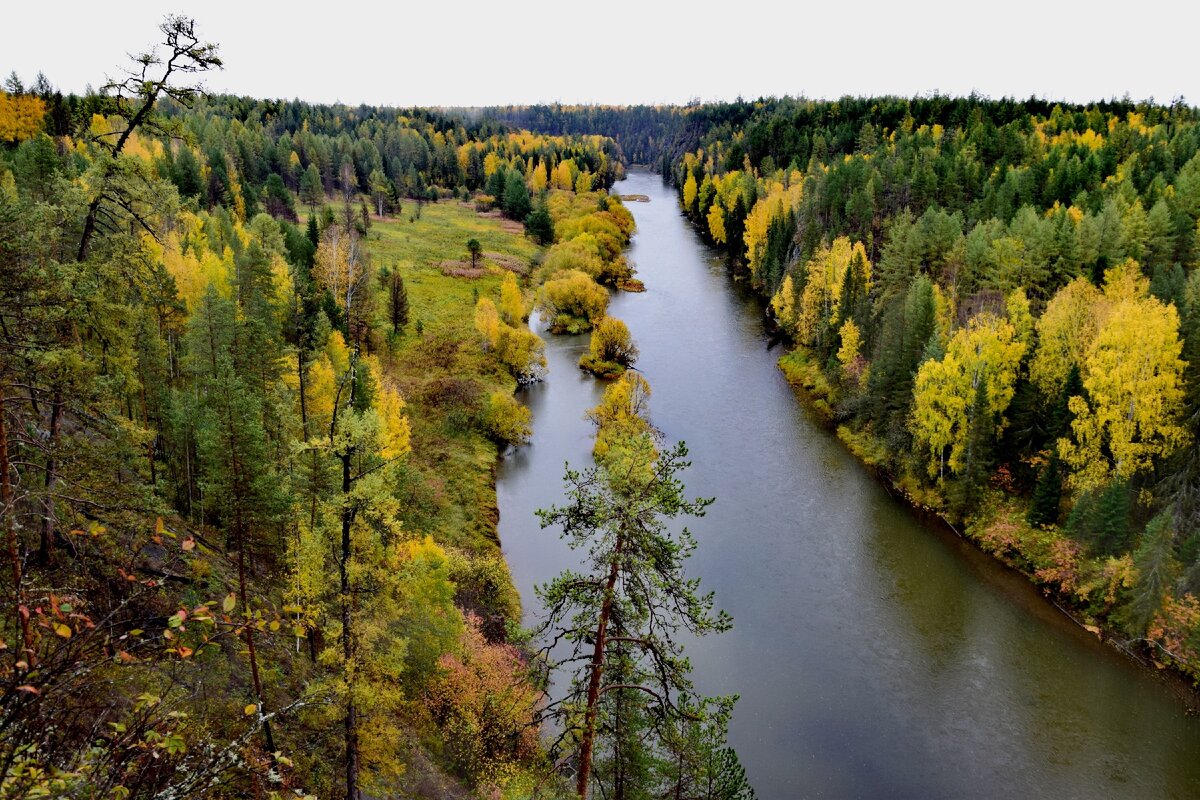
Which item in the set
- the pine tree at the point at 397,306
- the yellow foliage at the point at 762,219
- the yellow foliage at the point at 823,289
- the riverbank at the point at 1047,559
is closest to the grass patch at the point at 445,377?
the pine tree at the point at 397,306

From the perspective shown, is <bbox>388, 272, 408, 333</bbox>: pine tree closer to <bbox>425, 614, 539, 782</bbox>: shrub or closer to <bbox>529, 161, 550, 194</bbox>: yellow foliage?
<bbox>425, 614, 539, 782</bbox>: shrub

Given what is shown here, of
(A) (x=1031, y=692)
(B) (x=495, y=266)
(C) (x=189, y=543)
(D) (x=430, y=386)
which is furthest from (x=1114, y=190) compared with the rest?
(C) (x=189, y=543)

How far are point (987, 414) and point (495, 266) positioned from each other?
230 feet

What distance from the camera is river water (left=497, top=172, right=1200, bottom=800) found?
2903 centimetres

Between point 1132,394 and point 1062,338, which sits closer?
point 1132,394

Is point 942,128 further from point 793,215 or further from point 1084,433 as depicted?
point 1084,433

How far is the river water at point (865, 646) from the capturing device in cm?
2903

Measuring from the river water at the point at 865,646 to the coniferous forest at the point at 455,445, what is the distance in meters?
1.98

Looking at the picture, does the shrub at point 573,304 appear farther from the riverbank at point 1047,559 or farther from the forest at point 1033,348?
the riverbank at point 1047,559

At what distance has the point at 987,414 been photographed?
44.3 meters

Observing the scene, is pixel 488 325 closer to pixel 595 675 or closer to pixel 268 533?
pixel 268 533

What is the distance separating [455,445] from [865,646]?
30.3m

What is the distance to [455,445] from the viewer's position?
53.8 metres

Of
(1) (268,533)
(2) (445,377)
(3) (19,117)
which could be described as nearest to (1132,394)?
(1) (268,533)
